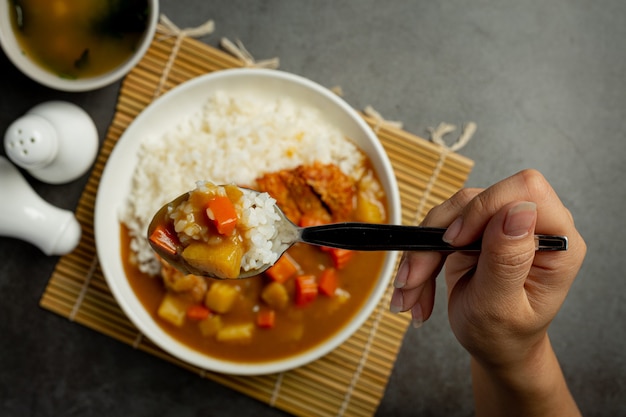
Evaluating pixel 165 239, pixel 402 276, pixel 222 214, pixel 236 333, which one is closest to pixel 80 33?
pixel 165 239

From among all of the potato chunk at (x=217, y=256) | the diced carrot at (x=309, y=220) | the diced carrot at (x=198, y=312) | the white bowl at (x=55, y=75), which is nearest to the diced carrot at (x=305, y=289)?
the diced carrot at (x=309, y=220)

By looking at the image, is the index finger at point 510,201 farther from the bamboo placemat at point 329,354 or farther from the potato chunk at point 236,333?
the potato chunk at point 236,333

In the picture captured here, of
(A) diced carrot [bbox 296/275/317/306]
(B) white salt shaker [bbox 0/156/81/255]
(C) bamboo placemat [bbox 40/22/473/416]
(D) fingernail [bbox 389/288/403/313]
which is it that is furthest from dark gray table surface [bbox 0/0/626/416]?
(D) fingernail [bbox 389/288/403/313]

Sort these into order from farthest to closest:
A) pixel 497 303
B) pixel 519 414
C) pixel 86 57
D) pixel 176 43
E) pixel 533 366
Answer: pixel 176 43 < pixel 86 57 < pixel 519 414 < pixel 533 366 < pixel 497 303

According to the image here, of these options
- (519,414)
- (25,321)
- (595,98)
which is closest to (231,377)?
(25,321)

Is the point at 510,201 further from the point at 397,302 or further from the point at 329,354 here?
the point at 329,354

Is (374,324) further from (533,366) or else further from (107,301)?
(107,301)

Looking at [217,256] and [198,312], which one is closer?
[217,256]
